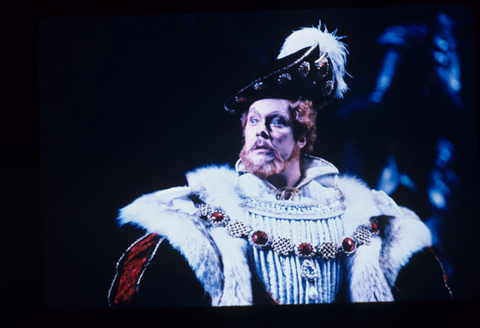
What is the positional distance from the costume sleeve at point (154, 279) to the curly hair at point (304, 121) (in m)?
0.64

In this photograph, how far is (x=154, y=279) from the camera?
1.54 meters

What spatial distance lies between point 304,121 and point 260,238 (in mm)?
530

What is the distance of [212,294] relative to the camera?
154 centimetres

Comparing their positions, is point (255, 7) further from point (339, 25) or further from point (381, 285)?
point (381, 285)

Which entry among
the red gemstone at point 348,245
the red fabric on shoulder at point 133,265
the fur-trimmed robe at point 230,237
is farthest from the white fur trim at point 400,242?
the red fabric on shoulder at point 133,265

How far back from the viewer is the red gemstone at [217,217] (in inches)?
60.2

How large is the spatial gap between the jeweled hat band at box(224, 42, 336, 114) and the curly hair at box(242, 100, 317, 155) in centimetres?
3

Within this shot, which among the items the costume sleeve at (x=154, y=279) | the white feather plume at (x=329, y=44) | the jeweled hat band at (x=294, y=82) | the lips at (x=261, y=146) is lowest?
the costume sleeve at (x=154, y=279)

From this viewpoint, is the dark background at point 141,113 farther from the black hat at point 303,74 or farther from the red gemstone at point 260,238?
the red gemstone at point 260,238

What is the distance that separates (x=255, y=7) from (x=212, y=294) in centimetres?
125

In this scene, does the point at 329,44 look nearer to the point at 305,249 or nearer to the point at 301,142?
the point at 301,142

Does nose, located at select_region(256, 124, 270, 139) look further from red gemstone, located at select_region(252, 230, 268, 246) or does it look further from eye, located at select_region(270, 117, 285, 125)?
red gemstone, located at select_region(252, 230, 268, 246)

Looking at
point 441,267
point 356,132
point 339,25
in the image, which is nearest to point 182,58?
point 339,25

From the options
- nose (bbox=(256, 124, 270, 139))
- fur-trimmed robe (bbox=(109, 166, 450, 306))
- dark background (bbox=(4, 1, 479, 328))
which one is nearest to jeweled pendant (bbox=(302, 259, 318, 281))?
fur-trimmed robe (bbox=(109, 166, 450, 306))
